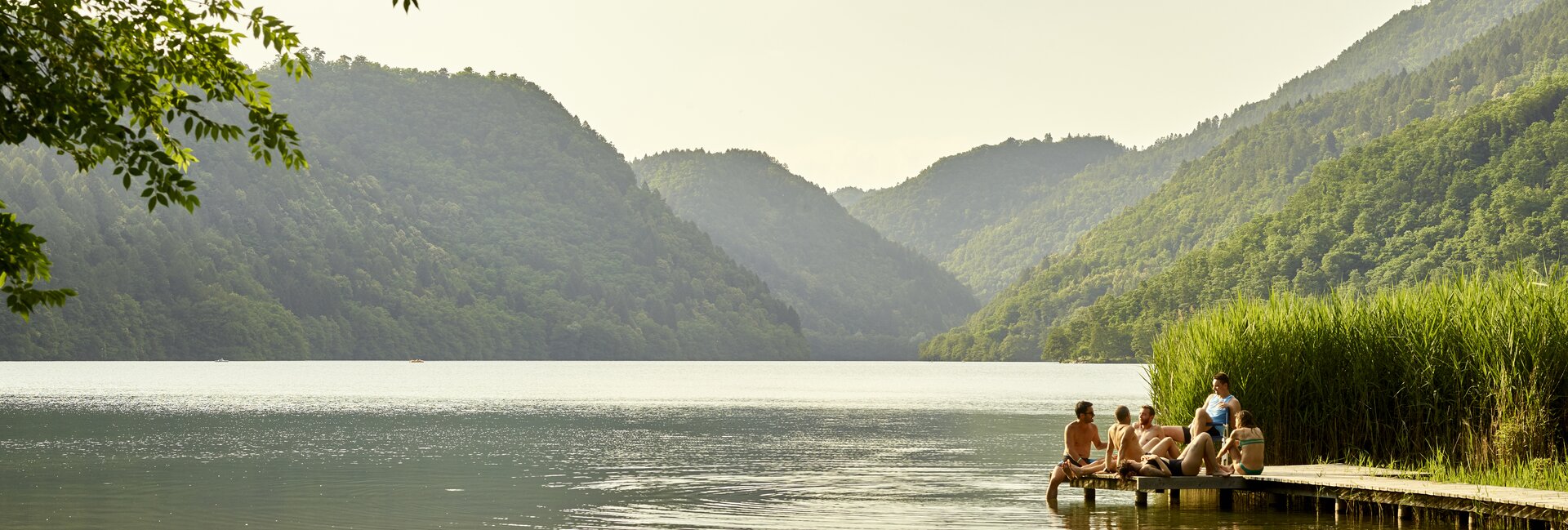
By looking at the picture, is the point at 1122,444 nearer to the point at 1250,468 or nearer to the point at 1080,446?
the point at 1080,446

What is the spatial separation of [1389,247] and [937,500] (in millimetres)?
118350

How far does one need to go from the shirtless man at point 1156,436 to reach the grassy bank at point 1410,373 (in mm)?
1497

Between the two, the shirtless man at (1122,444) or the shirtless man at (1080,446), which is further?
the shirtless man at (1080,446)

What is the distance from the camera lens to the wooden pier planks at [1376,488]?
16875mm

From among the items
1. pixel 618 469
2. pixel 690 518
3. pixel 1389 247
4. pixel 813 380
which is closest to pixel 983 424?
pixel 618 469

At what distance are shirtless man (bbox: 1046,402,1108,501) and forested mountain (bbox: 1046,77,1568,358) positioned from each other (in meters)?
97.1

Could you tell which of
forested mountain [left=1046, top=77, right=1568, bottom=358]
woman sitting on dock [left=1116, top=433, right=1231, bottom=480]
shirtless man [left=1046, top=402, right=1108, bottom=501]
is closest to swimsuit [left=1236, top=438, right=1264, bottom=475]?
woman sitting on dock [left=1116, top=433, right=1231, bottom=480]

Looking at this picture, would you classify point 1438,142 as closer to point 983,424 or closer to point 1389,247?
point 1389,247

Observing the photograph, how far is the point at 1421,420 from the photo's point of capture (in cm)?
2136

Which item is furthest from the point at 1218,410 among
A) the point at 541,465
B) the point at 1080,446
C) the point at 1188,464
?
the point at 541,465

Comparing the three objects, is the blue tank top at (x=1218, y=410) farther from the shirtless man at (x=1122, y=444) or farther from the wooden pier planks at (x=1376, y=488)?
the shirtless man at (x=1122, y=444)

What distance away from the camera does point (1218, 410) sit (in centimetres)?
2142

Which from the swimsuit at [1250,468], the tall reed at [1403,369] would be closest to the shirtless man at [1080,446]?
the swimsuit at [1250,468]

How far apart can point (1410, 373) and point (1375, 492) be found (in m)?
2.86
